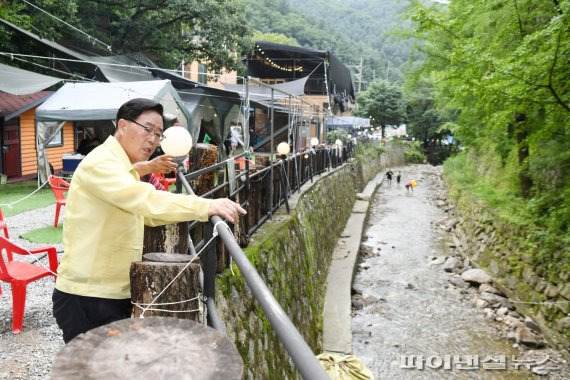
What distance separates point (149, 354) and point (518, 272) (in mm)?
11389

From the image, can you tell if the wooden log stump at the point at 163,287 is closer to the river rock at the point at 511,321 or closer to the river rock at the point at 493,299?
the river rock at the point at 511,321

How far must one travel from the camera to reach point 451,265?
14.0m

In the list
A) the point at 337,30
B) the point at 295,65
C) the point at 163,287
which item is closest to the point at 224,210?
the point at 163,287

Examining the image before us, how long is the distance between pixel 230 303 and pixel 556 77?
6.97 metres

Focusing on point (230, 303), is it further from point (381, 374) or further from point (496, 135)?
point (496, 135)

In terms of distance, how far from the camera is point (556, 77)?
7574 millimetres

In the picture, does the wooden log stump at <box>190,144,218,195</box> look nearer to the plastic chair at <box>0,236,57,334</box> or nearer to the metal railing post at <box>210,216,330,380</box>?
the plastic chair at <box>0,236,57,334</box>

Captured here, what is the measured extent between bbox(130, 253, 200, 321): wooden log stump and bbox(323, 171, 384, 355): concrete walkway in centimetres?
616

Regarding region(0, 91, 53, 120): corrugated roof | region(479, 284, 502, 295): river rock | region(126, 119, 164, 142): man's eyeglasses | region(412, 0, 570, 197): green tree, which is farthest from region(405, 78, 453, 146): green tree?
region(126, 119, 164, 142): man's eyeglasses

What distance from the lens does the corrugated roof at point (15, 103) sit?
536 inches

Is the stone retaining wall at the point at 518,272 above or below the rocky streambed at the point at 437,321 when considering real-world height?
above

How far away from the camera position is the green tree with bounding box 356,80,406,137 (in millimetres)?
43062

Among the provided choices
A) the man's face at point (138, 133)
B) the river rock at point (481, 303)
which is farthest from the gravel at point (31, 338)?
the river rock at point (481, 303)

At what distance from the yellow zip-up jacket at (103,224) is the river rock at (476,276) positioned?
12.0m
